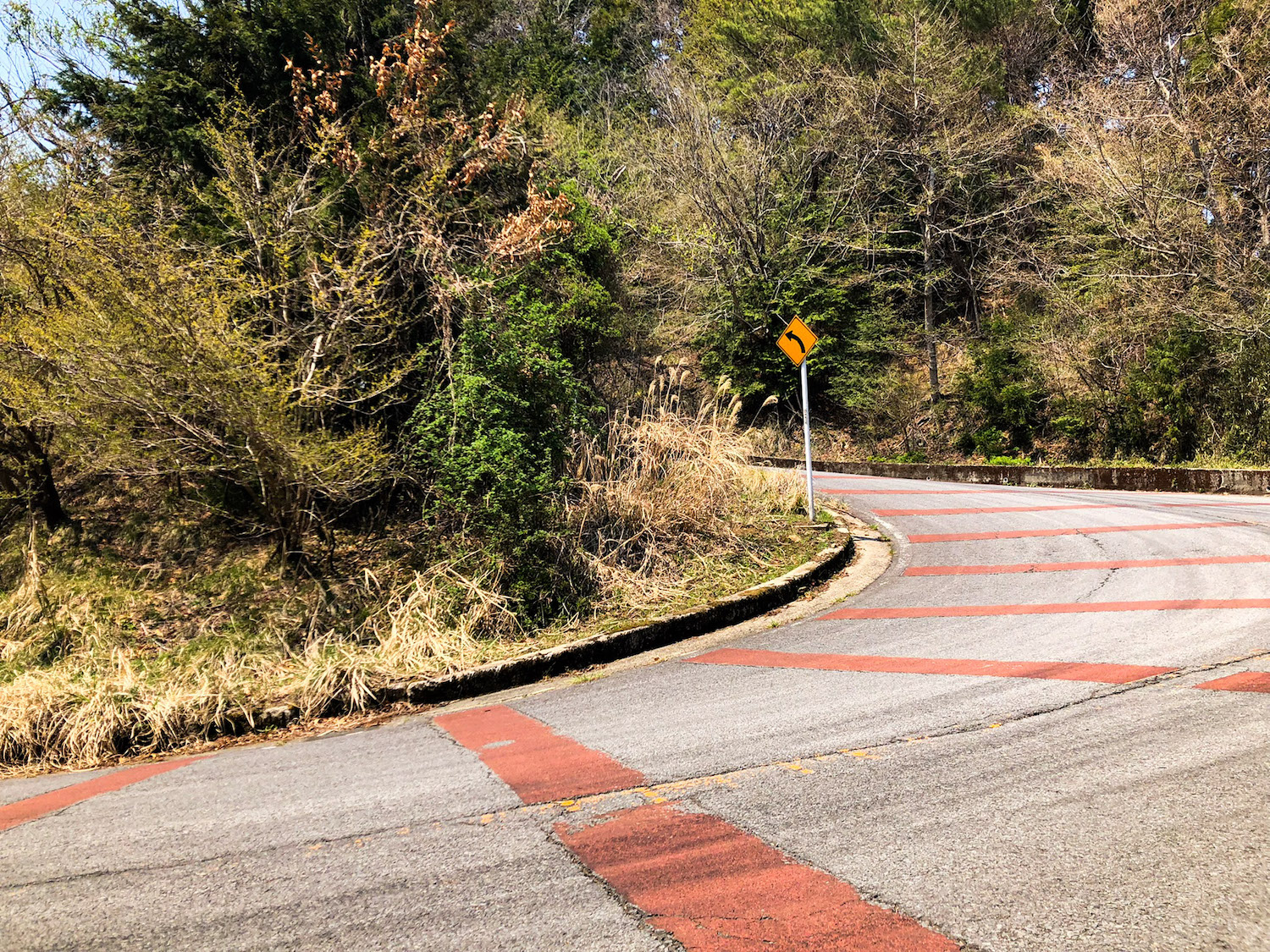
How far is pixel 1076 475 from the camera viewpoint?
59.2 ft

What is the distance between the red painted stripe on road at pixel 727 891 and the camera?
2289mm

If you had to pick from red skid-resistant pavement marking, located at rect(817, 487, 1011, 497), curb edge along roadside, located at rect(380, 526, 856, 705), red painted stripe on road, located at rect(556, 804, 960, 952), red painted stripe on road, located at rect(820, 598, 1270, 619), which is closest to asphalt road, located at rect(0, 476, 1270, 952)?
red painted stripe on road, located at rect(556, 804, 960, 952)

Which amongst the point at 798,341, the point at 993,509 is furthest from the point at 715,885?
the point at 993,509

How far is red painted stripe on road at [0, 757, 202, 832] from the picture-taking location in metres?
4.11

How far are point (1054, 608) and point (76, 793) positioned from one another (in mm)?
6682

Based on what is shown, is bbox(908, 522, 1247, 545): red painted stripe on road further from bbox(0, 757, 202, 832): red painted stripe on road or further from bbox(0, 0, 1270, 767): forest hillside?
bbox(0, 757, 202, 832): red painted stripe on road

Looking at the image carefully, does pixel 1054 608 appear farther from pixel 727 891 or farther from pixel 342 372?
pixel 342 372

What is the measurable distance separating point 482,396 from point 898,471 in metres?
17.5

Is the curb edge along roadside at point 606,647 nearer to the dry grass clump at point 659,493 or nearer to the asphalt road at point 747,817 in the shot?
the asphalt road at point 747,817

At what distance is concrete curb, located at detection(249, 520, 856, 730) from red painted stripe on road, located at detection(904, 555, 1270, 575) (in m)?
1.67

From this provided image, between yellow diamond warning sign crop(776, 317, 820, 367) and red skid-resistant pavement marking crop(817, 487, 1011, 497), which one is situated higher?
yellow diamond warning sign crop(776, 317, 820, 367)

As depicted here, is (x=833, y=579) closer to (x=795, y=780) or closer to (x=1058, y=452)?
(x=795, y=780)

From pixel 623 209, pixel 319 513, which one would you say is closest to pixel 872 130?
pixel 623 209

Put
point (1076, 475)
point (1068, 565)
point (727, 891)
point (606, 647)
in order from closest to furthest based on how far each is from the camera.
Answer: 1. point (727, 891)
2. point (606, 647)
3. point (1068, 565)
4. point (1076, 475)
